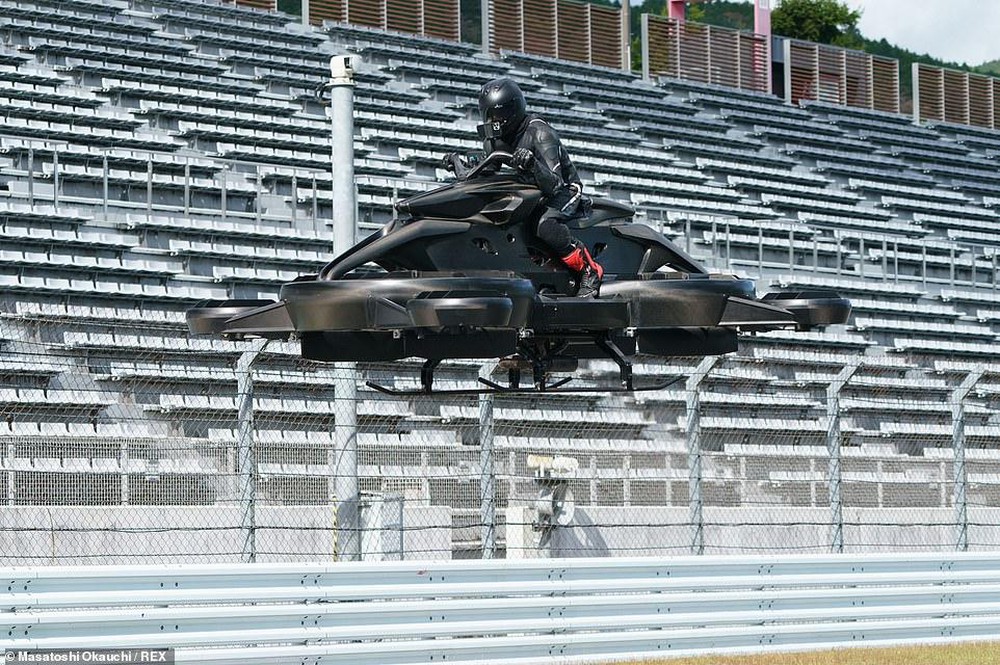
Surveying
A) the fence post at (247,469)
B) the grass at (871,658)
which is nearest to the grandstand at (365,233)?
the fence post at (247,469)

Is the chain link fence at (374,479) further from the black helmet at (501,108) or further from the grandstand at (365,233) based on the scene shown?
the black helmet at (501,108)

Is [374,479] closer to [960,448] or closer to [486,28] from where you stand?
[960,448]

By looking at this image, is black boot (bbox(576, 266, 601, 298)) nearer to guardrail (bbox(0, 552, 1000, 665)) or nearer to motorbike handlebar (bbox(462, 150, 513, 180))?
motorbike handlebar (bbox(462, 150, 513, 180))

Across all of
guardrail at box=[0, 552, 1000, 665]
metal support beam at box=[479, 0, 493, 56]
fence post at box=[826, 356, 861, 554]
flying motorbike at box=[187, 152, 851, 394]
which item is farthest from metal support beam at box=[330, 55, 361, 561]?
metal support beam at box=[479, 0, 493, 56]

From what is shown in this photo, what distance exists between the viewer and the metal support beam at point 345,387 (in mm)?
8922

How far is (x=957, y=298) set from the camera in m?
24.2

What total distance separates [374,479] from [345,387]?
187cm

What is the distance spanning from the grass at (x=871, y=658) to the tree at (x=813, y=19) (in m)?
54.5

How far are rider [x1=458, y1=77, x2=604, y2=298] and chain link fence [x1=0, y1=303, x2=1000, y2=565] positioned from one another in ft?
4.88

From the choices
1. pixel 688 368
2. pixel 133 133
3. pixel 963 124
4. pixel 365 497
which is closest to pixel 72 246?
pixel 133 133

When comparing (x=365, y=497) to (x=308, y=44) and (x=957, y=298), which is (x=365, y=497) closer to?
(x=957, y=298)

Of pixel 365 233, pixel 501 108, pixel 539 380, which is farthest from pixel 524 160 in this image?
pixel 365 233

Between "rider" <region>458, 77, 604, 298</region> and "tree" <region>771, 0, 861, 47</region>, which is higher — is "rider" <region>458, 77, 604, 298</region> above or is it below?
below

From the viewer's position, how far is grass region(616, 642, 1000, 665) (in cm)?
959
